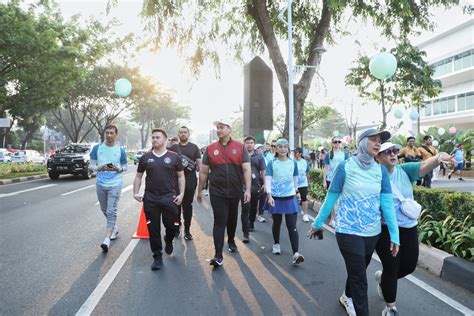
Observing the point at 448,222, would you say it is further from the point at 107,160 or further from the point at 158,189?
the point at 107,160

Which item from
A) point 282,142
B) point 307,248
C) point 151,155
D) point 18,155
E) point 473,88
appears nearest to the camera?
point 151,155

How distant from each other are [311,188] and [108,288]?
7681mm

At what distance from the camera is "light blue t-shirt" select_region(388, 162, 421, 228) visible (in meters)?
3.16

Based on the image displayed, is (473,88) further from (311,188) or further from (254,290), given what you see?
(254,290)

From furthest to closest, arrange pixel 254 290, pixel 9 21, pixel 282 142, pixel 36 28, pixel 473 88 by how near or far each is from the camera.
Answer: pixel 473 88
pixel 36 28
pixel 9 21
pixel 282 142
pixel 254 290

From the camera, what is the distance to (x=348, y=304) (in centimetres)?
329

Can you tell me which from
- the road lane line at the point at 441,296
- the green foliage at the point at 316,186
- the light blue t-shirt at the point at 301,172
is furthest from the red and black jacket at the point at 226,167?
the green foliage at the point at 316,186

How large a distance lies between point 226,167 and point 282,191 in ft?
2.99

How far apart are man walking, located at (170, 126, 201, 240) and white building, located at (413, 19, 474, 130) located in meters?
31.6

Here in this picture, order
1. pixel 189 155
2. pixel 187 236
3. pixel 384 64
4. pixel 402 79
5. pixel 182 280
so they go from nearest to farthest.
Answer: pixel 182 280
pixel 187 236
pixel 189 155
pixel 384 64
pixel 402 79

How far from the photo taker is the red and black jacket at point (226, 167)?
460cm

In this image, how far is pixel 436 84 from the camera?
13.9 metres

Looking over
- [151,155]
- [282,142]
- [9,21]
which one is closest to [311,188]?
[282,142]

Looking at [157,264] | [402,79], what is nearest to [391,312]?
[157,264]
